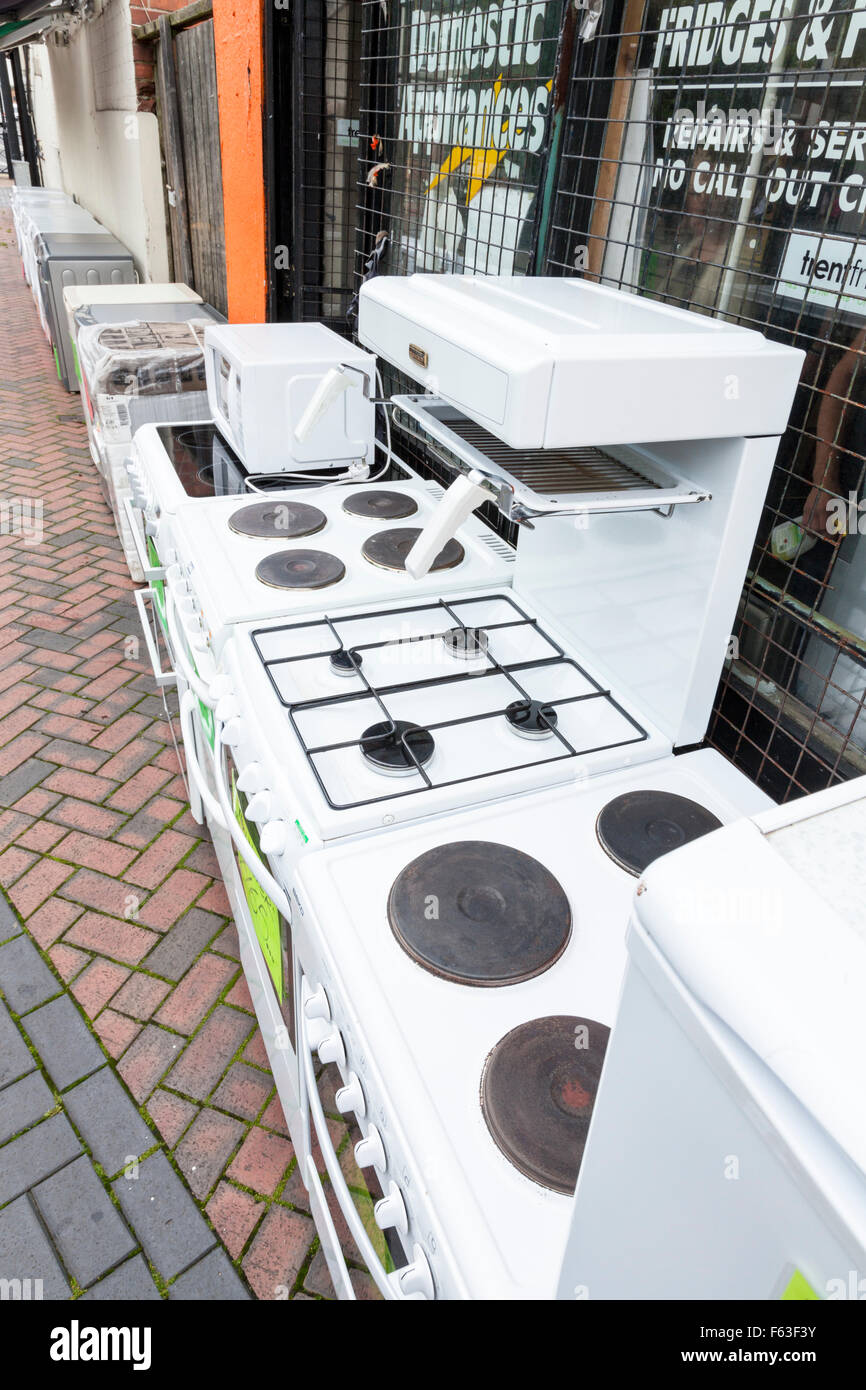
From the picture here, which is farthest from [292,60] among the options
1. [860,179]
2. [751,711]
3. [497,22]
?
[751,711]

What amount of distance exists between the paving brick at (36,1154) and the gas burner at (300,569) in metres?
1.45

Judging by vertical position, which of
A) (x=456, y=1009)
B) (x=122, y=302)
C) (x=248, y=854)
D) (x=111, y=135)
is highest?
(x=111, y=135)

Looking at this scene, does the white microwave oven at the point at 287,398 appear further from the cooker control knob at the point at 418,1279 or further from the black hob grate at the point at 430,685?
the cooker control knob at the point at 418,1279

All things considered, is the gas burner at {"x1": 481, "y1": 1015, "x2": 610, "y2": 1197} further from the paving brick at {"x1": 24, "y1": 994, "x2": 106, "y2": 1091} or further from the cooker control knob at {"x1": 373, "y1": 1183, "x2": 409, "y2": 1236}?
the paving brick at {"x1": 24, "y1": 994, "x2": 106, "y2": 1091}

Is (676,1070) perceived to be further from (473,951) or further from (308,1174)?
(308,1174)

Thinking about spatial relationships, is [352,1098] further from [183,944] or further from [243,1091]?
[183,944]

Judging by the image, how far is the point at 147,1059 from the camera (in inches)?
89.0

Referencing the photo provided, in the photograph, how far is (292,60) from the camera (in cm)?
329

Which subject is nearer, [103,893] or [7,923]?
[7,923]

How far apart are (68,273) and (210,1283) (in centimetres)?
688

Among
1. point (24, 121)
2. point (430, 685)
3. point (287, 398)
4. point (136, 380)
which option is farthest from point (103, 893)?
point (24, 121)

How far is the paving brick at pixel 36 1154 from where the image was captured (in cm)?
197

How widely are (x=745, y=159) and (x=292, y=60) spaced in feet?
8.36
